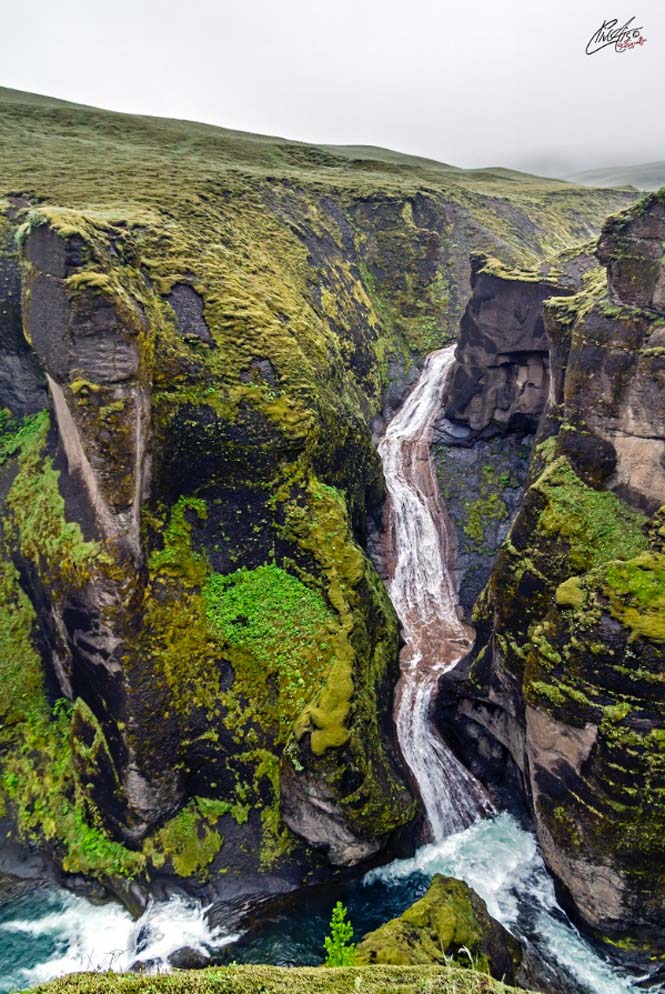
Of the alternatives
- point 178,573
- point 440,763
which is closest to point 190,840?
point 178,573

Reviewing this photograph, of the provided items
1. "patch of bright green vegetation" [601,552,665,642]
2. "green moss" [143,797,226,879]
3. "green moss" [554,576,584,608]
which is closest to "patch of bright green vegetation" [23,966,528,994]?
"patch of bright green vegetation" [601,552,665,642]

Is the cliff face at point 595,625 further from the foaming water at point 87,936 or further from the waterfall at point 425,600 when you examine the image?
the foaming water at point 87,936

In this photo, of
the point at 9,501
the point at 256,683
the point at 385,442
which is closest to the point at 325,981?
the point at 256,683

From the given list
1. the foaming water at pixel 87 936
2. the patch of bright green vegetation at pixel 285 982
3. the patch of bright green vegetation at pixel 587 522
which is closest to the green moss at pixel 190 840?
the foaming water at pixel 87 936

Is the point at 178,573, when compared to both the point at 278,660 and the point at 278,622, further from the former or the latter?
the point at 278,660

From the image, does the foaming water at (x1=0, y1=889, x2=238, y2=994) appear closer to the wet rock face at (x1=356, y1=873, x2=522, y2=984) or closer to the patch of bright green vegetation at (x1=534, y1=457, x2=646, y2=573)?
the wet rock face at (x1=356, y1=873, x2=522, y2=984)

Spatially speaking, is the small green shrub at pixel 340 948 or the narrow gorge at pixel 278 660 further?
the narrow gorge at pixel 278 660
